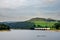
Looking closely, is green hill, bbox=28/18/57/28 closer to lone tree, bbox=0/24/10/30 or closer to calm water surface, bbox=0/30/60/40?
calm water surface, bbox=0/30/60/40

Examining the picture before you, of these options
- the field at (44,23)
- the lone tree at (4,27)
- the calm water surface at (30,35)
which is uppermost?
the field at (44,23)

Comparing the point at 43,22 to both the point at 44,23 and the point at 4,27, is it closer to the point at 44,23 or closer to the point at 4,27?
the point at 44,23

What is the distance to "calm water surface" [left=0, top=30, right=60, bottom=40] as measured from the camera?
5.90ft

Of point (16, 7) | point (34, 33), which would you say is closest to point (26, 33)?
point (34, 33)

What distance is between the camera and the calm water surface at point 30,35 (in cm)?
180

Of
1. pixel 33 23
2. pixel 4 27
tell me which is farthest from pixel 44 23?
pixel 4 27

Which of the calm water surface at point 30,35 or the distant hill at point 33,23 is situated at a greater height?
the distant hill at point 33,23

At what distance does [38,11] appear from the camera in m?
1.81

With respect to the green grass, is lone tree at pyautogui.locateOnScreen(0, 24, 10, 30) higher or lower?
lower

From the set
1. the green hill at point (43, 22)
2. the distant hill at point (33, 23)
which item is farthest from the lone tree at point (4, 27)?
the green hill at point (43, 22)

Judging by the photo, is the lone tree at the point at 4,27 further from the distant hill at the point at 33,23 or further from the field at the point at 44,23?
the field at the point at 44,23

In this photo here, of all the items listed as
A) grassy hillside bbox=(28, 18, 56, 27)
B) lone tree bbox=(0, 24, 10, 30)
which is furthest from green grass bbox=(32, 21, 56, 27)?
lone tree bbox=(0, 24, 10, 30)

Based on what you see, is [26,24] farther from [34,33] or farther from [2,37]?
[2,37]

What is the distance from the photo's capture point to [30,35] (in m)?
1.81
